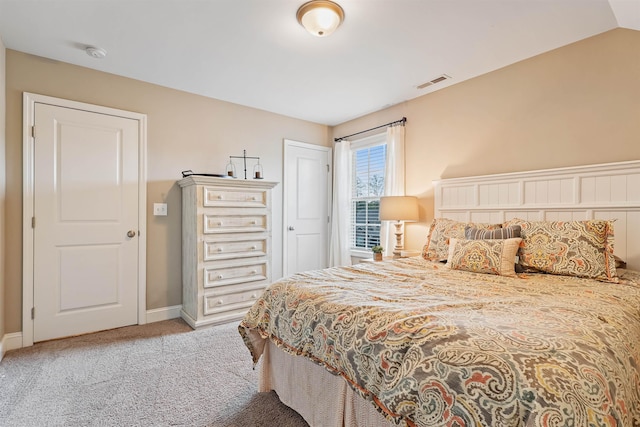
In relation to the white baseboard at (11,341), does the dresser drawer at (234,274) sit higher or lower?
higher

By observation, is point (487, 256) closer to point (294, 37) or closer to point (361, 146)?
point (294, 37)

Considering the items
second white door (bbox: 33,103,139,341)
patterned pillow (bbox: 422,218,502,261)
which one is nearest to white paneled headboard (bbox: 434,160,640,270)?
patterned pillow (bbox: 422,218,502,261)

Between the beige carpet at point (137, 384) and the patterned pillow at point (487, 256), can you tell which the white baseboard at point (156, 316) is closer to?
the beige carpet at point (137, 384)

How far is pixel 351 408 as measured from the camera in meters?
1.32

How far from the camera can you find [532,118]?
2.63m

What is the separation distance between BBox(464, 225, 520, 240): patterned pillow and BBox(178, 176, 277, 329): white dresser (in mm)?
2094

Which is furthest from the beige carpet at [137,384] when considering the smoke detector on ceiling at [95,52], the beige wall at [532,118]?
the smoke detector on ceiling at [95,52]

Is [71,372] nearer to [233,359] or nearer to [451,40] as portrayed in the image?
[233,359]

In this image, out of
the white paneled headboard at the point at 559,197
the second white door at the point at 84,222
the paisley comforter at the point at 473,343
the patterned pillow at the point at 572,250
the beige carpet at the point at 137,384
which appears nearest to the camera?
the paisley comforter at the point at 473,343

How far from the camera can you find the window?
408cm

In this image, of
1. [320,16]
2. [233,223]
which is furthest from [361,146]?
[320,16]

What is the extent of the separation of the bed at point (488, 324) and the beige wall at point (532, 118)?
0.21 m

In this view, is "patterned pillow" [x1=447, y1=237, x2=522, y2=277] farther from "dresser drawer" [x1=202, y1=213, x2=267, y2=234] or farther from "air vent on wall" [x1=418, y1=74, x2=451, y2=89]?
"dresser drawer" [x1=202, y1=213, x2=267, y2=234]

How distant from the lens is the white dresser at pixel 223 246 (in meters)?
3.02
